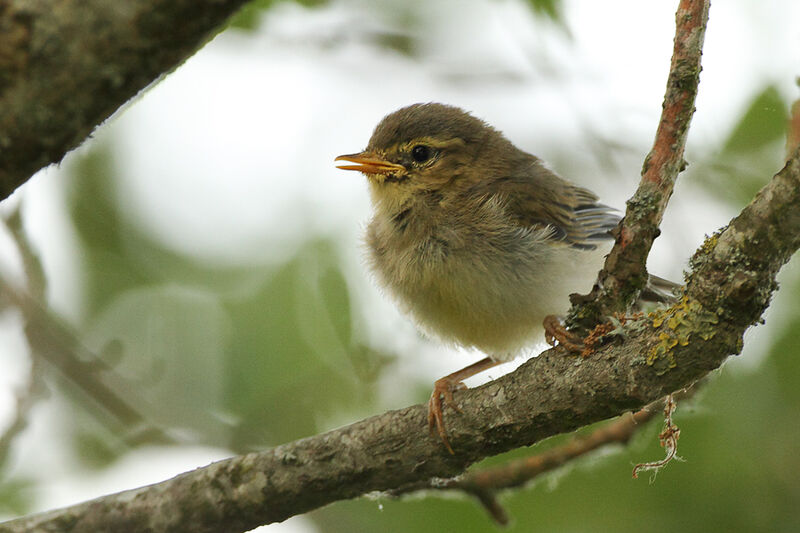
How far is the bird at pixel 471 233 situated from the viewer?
462 cm

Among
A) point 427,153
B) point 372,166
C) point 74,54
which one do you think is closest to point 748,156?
point 427,153

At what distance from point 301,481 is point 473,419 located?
2.45 feet

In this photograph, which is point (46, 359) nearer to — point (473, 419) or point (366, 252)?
point (366, 252)

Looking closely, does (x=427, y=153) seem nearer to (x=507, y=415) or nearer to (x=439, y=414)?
(x=439, y=414)

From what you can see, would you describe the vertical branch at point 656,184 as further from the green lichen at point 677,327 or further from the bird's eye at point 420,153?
the bird's eye at point 420,153

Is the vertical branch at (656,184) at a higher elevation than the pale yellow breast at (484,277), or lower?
lower

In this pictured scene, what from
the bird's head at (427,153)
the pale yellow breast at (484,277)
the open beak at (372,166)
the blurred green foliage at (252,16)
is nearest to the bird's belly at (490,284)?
the pale yellow breast at (484,277)

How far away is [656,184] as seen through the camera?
3.10 m

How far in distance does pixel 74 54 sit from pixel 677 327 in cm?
196

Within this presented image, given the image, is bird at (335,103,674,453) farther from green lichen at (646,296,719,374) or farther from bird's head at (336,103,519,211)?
green lichen at (646,296,719,374)

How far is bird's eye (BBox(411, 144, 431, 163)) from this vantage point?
5539 millimetres

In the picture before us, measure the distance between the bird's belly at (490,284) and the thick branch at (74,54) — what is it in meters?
2.83

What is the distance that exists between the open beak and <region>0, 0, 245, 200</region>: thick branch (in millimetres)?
3518

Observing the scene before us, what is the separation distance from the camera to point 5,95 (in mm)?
1899
